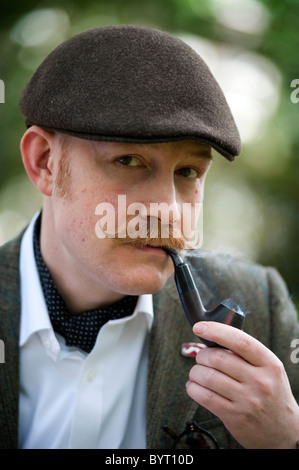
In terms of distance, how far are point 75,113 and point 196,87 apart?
36 cm

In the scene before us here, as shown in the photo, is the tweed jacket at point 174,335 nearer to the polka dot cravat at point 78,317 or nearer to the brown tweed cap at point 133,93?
the polka dot cravat at point 78,317

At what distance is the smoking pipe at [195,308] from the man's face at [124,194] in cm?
11

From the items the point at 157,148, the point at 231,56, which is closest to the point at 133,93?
the point at 157,148

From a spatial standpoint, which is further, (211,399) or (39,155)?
(39,155)

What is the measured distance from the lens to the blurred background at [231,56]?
3789mm

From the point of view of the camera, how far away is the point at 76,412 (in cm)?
165

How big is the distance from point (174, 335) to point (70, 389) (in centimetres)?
44

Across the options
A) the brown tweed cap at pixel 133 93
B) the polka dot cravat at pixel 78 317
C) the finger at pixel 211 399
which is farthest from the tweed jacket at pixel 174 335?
the brown tweed cap at pixel 133 93

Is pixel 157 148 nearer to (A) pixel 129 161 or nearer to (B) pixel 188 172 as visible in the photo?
(A) pixel 129 161

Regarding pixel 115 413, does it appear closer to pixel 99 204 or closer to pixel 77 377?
pixel 77 377

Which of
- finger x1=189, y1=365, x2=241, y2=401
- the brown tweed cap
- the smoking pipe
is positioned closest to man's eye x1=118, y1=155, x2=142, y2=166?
the brown tweed cap

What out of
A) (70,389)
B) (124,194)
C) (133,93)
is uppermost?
(133,93)

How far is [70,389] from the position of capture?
5.68ft
